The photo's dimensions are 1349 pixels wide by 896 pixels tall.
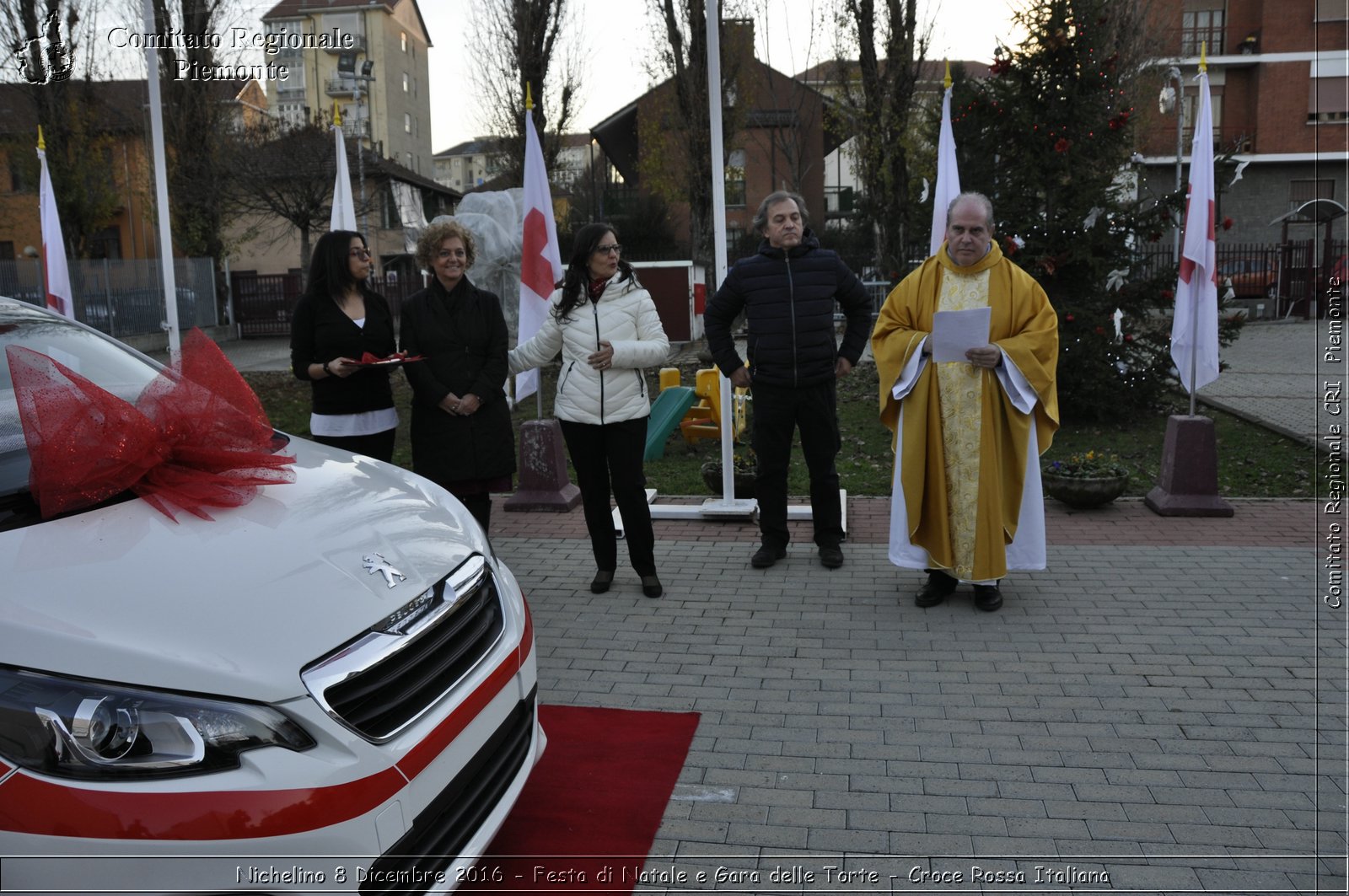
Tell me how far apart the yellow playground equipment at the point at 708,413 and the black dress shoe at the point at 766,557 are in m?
4.05

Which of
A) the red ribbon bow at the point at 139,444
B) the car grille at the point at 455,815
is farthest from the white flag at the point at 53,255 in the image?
the car grille at the point at 455,815

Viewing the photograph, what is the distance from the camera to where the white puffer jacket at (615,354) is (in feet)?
18.6

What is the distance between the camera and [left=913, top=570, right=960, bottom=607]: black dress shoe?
568 cm

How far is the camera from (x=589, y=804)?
3627 millimetres

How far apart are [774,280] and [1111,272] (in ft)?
21.2

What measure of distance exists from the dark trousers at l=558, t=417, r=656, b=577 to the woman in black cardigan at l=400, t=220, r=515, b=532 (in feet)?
1.37

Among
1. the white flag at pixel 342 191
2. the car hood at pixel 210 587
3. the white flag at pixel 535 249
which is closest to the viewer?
the car hood at pixel 210 587

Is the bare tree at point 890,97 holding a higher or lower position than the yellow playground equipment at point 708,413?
higher

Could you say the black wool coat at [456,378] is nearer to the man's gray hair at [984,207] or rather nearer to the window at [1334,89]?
the man's gray hair at [984,207]

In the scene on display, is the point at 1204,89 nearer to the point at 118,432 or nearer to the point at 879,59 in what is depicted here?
the point at 118,432

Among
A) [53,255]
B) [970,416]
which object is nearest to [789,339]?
[970,416]

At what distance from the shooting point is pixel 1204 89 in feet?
23.1

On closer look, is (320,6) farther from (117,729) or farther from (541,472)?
(117,729)

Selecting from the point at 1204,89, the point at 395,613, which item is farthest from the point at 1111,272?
the point at 395,613
